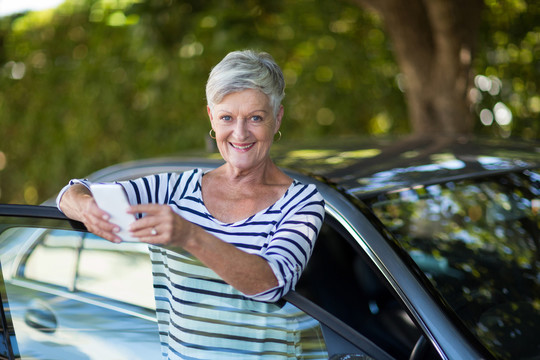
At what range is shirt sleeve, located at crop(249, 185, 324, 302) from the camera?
1.56 meters

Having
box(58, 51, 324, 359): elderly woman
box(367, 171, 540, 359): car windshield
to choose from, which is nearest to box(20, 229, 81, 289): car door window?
box(58, 51, 324, 359): elderly woman

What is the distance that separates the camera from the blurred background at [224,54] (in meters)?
4.43

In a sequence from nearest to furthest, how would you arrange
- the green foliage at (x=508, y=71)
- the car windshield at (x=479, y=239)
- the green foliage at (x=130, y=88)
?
the car windshield at (x=479, y=239) → the green foliage at (x=508, y=71) → the green foliage at (x=130, y=88)

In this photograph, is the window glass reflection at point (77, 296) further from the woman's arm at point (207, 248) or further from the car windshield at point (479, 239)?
the car windshield at point (479, 239)

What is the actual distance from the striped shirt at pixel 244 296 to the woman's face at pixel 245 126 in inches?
5.2

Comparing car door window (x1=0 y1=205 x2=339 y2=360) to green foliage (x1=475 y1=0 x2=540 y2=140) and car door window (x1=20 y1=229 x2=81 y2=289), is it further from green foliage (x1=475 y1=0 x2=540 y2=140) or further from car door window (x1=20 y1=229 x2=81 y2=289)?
green foliage (x1=475 y1=0 x2=540 y2=140)

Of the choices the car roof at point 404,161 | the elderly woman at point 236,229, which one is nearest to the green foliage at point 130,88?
the car roof at point 404,161

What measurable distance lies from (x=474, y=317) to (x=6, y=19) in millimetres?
5808

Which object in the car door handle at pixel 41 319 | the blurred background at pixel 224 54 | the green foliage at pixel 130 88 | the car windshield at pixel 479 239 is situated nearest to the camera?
the car door handle at pixel 41 319

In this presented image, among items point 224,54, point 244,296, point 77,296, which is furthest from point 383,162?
point 224,54

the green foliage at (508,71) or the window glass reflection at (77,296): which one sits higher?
the green foliage at (508,71)

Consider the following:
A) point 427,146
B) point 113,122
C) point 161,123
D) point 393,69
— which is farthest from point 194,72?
point 427,146

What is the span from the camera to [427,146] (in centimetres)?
283

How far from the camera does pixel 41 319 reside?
6.21ft
